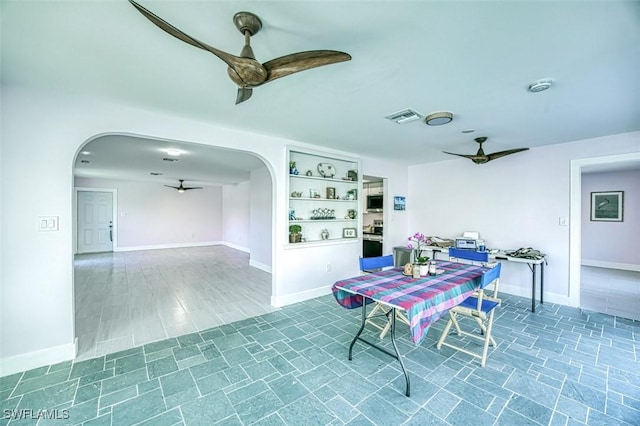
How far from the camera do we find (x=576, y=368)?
7.91 ft

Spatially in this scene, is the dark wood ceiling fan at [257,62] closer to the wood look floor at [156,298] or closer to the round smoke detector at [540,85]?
the round smoke detector at [540,85]

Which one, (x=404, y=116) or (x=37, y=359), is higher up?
(x=404, y=116)

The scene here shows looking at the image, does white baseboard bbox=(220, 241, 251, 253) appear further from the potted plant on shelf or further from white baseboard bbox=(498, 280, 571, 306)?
white baseboard bbox=(498, 280, 571, 306)

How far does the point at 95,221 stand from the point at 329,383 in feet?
32.6

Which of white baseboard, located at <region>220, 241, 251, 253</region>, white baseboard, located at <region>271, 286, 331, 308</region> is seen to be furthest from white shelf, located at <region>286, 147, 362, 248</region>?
white baseboard, located at <region>220, 241, 251, 253</region>

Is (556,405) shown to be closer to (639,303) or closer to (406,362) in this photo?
(406,362)

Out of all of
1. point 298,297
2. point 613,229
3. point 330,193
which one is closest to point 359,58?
point 330,193

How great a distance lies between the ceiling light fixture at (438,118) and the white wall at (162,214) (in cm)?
957

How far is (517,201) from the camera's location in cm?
459

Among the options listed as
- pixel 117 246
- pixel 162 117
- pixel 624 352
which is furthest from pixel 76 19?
pixel 117 246

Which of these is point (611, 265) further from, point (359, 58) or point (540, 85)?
point (359, 58)

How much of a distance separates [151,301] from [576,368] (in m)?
5.27

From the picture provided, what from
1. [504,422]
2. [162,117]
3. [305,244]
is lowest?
[504,422]

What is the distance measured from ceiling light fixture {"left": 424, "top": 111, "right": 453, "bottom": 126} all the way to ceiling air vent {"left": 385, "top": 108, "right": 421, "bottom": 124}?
0.12m
